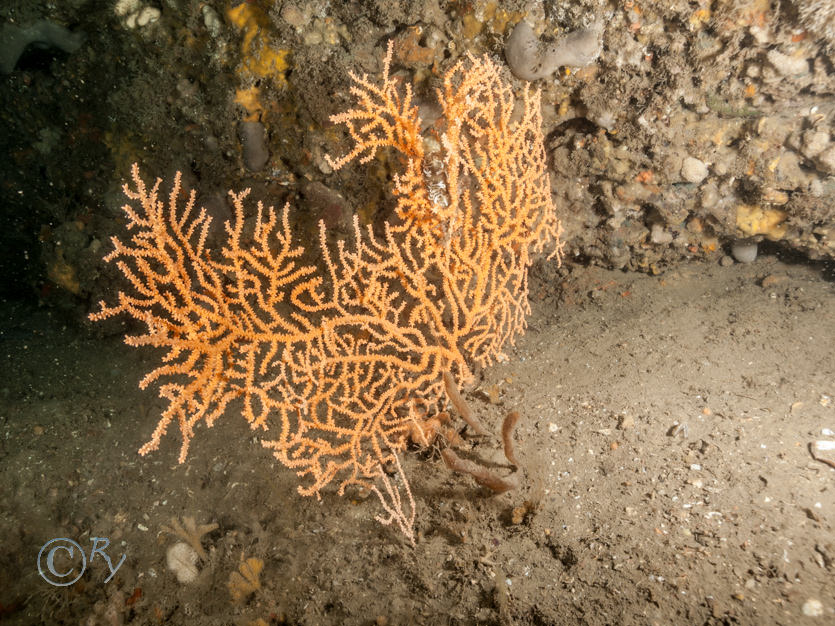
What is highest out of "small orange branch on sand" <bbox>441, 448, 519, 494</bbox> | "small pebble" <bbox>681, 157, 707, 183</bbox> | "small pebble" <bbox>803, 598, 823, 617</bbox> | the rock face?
the rock face

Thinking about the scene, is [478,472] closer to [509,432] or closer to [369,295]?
[509,432]

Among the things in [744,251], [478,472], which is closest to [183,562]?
[478,472]

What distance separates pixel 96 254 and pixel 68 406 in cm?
203

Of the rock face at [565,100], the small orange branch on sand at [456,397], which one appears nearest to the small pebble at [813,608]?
the small orange branch on sand at [456,397]

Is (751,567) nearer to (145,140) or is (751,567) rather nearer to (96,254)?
(145,140)

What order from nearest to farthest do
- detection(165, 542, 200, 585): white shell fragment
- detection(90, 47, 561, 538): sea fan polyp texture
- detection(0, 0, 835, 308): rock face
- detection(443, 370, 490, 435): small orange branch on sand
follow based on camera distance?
detection(90, 47, 561, 538): sea fan polyp texture < detection(443, 370, 490, 435): small orange branch on sand < detection(165, 542, 200, 585): white shell fragment < detection(0, 0, 835, 308): rock face

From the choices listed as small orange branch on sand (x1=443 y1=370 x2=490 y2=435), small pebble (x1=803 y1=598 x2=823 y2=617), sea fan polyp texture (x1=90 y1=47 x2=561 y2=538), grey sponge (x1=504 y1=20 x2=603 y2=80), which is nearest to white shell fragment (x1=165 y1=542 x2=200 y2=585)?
sea fan polyp texture (x1=90 y1=47 x2=561 y2=538)

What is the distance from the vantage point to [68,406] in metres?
5.35

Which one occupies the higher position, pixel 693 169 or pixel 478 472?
pixel 693 169

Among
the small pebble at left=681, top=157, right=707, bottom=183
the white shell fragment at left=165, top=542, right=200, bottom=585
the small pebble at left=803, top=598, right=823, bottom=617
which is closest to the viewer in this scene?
the small pebble at left=803, top=598, right=823, bottom=617

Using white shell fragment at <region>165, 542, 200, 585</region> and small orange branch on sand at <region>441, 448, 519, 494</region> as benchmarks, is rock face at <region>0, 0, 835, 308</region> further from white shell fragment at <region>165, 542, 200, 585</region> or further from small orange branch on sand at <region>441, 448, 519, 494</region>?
white shell fragment at <region>165, 542, 200, 585</region>

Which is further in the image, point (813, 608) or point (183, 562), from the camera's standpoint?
point (183, 562)

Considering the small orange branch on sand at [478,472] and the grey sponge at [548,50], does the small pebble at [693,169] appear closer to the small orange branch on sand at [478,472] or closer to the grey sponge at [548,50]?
the grey sponge at [548,50]

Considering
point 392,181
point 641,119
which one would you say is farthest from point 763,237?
point 392,181
